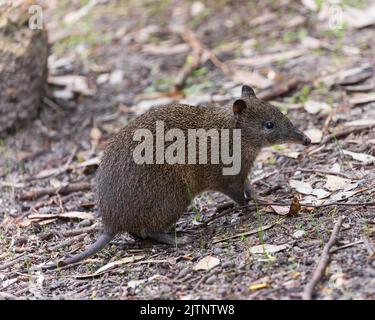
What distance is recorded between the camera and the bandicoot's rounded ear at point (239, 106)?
611cm

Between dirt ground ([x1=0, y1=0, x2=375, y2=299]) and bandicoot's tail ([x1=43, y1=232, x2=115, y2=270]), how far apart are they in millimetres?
77

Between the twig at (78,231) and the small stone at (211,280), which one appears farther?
the twig at (78,231)

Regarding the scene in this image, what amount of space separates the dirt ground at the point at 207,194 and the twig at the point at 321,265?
5 centimetres

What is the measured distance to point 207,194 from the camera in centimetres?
683

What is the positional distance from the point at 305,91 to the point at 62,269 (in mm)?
4151

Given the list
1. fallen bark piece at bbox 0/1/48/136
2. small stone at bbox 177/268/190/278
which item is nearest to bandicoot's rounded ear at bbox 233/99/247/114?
small stone at bbox 177/268/190/278

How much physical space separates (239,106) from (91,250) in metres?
1.97

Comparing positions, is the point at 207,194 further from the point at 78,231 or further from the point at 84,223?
the point at 78,231

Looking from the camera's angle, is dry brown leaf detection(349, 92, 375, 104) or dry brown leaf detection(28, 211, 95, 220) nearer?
dry brown leaf detection(28, 211, 95, 220)

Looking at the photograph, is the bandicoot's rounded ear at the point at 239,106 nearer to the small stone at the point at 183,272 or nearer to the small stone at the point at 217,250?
the small stone at the point at 217,250

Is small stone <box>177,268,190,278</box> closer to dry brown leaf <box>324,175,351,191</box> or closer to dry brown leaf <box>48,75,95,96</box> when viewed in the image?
dry brown leaf <box>324,175,351,191</box>

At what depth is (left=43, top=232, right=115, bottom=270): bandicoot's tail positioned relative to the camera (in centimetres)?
534

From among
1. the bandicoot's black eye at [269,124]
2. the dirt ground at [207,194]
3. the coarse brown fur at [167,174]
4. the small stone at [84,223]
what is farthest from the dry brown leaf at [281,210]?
the small stone at [84,223]
